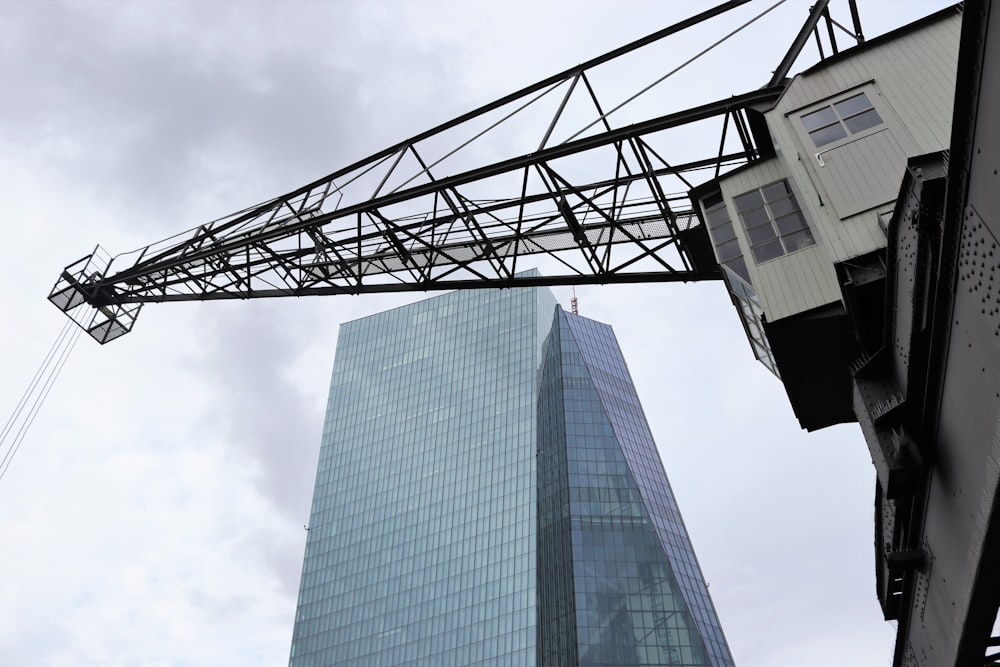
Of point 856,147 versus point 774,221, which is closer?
point 856,147

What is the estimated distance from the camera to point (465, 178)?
Result: 16656 millimetres

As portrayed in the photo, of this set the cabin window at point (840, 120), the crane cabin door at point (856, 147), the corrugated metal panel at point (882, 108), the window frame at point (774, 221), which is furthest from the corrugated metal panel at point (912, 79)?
the window frame at point (774, 221)

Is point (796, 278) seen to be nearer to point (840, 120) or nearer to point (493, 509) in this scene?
point (840, 120)

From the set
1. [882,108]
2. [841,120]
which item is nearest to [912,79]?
[882,108]

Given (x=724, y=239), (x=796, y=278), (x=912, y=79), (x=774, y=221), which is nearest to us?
(x=796, y=278)

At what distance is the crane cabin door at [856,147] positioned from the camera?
11.2m

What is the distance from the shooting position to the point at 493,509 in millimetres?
78688

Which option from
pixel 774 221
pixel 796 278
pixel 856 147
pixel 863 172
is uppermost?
pixel 856 147

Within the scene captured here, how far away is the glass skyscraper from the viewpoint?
71.7 meters

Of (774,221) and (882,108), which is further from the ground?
(882,108)

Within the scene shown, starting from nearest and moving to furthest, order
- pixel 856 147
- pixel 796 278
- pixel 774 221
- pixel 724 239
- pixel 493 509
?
1. pixel 856 147
2. pixel 796 278
3. pixel 774 221
4. pixel 724 239
5. pixel 493 509

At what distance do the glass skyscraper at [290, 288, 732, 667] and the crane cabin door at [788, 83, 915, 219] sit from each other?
202 ft

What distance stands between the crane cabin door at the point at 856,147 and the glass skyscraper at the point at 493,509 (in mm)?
61470

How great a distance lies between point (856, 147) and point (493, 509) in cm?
7059
